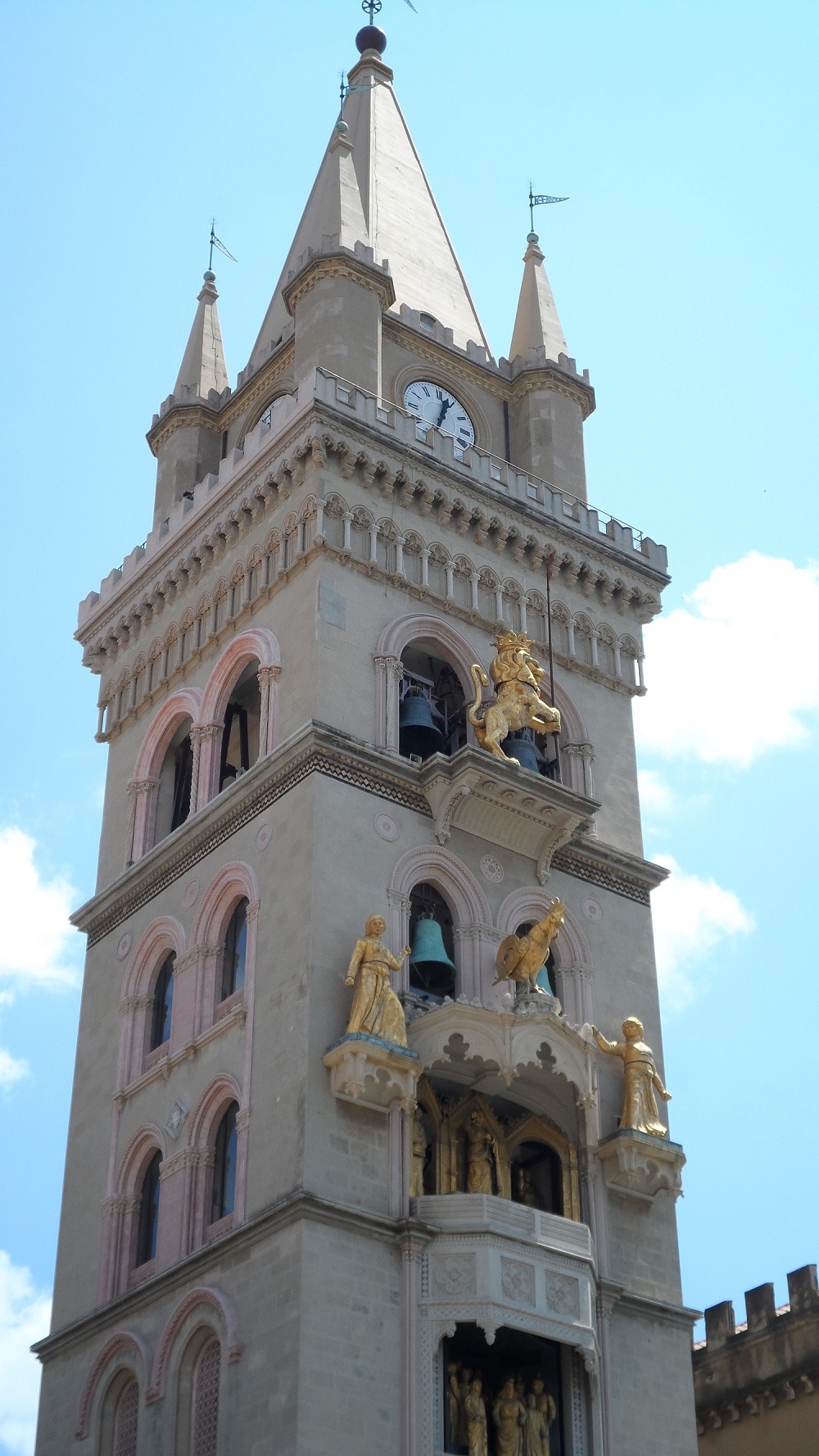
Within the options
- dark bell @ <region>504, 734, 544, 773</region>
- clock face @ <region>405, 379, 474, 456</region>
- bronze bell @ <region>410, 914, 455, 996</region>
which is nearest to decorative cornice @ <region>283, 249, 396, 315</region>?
clock face @ <region>405, 379, 474, 456</region>

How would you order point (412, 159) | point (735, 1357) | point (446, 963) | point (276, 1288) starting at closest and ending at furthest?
point (276, 1288)
point (446, 963)
point (735, 1357)
point (412, 159)

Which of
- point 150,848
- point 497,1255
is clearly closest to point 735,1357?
point 497,1255

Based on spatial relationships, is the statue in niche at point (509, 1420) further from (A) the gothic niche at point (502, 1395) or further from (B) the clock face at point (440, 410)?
(B) the clock face at point (440, 410)

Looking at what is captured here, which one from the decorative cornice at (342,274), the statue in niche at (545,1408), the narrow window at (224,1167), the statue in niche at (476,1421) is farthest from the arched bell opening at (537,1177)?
the decorative cornice at (342,274)

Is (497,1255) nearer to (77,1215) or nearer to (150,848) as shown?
(77,1215)

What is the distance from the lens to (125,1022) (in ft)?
121

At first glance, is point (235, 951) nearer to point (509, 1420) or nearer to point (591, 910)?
point (591, 910)

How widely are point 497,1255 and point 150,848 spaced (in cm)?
1098

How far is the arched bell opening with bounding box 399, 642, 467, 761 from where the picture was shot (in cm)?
3700

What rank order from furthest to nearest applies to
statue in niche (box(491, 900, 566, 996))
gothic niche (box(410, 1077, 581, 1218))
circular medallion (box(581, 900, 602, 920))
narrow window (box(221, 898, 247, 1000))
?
circular medallion (box(581, 900, 602, 920)) < narrow window (box(221, 898, 247, 1000)) < statue in niche (box(491, 900, 566, 996)) < gothic niche (box(410, 1077, 581, 1218))

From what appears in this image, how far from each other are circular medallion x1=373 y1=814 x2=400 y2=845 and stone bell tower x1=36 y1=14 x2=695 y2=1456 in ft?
0.39

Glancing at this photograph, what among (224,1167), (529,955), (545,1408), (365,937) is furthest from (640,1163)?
(224,1167)

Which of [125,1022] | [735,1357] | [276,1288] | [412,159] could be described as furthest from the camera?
[412,159]

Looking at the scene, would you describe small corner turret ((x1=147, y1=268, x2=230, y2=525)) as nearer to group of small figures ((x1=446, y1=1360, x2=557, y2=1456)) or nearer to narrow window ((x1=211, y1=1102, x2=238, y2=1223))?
narrow window ((x1=211, y1=1102, x2=238, y2=1223))
